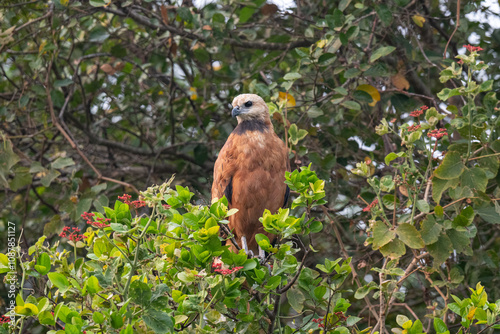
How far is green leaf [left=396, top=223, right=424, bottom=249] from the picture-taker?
109 inches

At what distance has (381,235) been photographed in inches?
112

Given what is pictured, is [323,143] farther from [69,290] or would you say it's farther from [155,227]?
[69,290]

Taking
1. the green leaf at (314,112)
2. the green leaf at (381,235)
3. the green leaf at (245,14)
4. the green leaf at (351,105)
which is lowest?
the green leaf at (381,235)

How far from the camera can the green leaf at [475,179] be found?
2900mm

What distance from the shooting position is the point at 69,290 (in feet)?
7.42

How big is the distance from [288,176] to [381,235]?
0.82 meters

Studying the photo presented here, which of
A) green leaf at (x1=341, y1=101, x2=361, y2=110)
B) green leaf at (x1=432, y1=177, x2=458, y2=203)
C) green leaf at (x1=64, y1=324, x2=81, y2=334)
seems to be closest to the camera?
green leaf at (x1=64, y1=324, x2=81, y2=334)

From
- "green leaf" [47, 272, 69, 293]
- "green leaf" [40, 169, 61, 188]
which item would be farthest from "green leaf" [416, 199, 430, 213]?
"green leaf" [40, 169, 61, 188]

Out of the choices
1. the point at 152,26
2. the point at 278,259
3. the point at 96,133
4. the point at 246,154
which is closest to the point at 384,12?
the point at 246,154

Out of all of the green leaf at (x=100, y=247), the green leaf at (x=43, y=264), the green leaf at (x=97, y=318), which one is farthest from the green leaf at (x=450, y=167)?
the green leaf at (x=43, y=264)

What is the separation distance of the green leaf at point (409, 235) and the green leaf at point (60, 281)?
1.65 m

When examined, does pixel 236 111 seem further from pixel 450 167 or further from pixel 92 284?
pixel 92 284

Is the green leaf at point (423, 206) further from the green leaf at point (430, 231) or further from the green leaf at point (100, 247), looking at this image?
the green leaf at point (100, 247)

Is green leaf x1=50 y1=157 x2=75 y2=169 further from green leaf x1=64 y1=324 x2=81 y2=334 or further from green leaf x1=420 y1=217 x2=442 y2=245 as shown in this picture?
green leaf x1=420 y1=217 x2=442 y2=245
